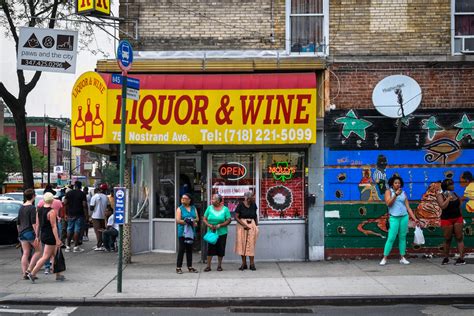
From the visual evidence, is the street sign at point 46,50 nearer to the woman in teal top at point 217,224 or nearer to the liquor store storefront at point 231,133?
the liquor store storefront at point 231,133

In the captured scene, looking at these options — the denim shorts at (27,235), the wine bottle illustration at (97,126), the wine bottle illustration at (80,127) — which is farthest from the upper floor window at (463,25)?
the denim shorts at (27,235)

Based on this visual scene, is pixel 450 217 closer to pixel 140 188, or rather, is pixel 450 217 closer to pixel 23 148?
pixel 140 188

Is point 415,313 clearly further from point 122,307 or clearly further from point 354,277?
point 122,307

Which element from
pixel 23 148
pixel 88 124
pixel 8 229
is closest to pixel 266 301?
pixel 88 124

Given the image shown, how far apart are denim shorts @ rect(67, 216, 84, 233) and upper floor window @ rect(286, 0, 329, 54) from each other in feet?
23.2

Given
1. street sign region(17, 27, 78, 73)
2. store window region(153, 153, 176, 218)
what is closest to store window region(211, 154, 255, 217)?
store window region(153, 153, 176, 218)

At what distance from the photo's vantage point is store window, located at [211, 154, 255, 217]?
14047 mm

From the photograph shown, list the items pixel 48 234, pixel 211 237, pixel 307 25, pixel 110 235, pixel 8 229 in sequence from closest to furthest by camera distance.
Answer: pixel 48 234, pixel 211 237, pixel 307 25, pixel 110 235, pixel 8 229

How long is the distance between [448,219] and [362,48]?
4.18m

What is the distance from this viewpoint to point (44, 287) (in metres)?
10.9

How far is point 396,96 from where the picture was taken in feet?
45.2

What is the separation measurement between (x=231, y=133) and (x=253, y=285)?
3.66 metres

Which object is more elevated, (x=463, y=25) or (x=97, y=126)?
(x=463, y=25)

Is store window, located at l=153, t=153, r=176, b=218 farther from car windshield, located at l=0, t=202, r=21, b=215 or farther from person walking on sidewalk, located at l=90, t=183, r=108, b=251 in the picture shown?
car windshield, located at l=0, t=202, r=21, b=215
